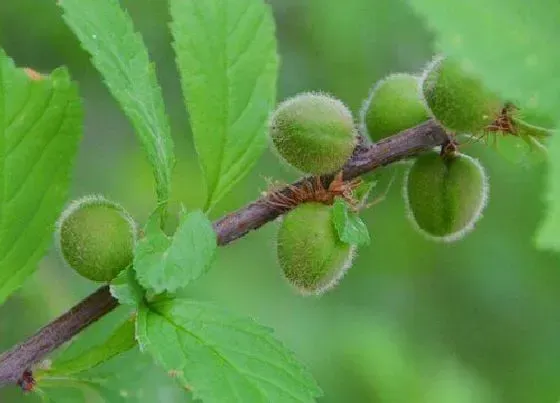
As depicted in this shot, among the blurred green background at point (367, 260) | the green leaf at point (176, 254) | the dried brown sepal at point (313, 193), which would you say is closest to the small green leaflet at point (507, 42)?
the green leaf at point (176, 254)

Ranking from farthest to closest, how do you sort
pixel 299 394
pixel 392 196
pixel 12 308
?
pixel 392 196 → pixel 12 308 → pixel 299 394

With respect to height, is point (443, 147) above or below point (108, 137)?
below

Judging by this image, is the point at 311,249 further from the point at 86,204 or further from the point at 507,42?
the point at 507,42

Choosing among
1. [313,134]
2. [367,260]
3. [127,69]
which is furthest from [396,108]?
[367,260]

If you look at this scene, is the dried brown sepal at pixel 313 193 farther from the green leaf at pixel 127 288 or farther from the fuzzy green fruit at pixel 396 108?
the green leaf at pixel 127 288

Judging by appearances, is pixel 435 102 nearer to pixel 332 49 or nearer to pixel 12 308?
pixel 12 308

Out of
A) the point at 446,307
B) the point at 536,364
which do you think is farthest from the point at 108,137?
the point at 536,364

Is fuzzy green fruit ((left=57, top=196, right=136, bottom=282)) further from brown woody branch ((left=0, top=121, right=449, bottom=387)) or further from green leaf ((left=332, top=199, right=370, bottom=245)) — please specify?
green leaf ((left=332, top=199, right=370, bottom=245))
